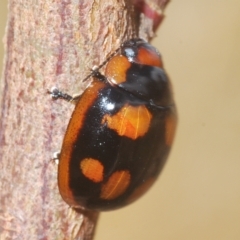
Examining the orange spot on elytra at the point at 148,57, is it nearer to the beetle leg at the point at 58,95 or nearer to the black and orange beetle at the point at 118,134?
the black and orange beetle at the point at 118,134

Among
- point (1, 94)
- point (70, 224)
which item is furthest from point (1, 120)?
point (70, 224)

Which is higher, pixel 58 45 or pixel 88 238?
pixel 58 45

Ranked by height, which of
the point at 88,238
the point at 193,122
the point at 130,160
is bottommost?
the point at 193,122

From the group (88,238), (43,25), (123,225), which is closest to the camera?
(43,25)

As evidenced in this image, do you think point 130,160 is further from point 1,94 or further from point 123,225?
point 123,225

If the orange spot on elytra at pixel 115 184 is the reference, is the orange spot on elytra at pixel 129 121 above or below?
A: above

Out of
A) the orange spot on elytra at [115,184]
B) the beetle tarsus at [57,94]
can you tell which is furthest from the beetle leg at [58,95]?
the orange spot on elytra at [115,184]

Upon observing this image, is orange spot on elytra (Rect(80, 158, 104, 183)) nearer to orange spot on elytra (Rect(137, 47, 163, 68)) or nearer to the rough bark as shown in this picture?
the rough bark
